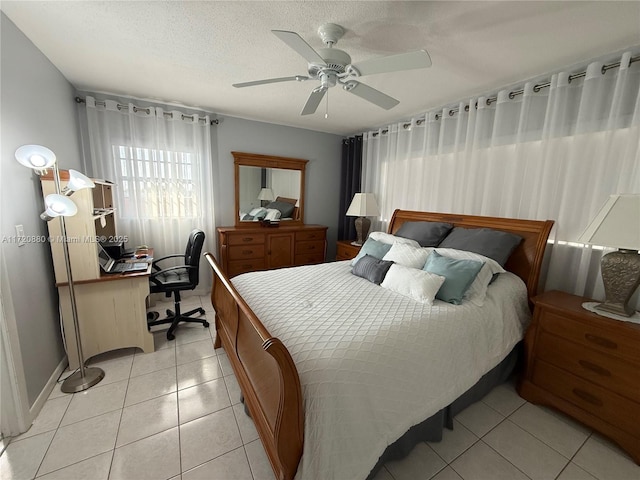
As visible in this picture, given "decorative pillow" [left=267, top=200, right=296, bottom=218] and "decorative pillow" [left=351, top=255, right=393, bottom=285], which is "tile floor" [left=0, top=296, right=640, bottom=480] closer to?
"decorative pillow" [left=351, top=255, right=393, bottom=285]

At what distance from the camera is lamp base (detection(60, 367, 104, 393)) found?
1892 mm

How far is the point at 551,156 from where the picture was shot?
2.15 m

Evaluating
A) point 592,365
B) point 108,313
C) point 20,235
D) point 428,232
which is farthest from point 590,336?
point 20,235

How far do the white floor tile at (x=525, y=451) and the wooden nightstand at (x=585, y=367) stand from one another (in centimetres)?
35

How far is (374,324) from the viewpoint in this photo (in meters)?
1.45

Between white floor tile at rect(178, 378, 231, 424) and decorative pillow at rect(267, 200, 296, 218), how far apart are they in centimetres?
253

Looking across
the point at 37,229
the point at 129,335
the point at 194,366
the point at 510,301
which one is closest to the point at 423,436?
the point at 510,301

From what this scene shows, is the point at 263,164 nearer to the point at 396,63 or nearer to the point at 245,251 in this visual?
the point at 245,251

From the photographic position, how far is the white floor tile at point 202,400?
1.74m

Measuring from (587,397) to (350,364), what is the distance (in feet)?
5.42

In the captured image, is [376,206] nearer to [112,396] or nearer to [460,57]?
[460,57]

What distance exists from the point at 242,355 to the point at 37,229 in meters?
1.71

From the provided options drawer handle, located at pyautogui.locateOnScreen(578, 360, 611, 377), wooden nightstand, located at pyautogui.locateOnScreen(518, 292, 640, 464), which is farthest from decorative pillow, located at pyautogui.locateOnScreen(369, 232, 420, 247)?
drawer handle, located at pyautogui.locateOnScreen(578, 360, 611, 377)

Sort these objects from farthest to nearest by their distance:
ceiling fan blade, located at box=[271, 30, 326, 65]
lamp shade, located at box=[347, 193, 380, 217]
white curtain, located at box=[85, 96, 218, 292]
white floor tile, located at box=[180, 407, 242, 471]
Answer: lamp shade, located at box=[347, 193, 380, 217], white curtain, located at box=[85, 96, 218, 292], white floor tile, located at box=[180, 407, 242, 471], ceiling fan blade, located at box=[271, 30, 326, 65]
